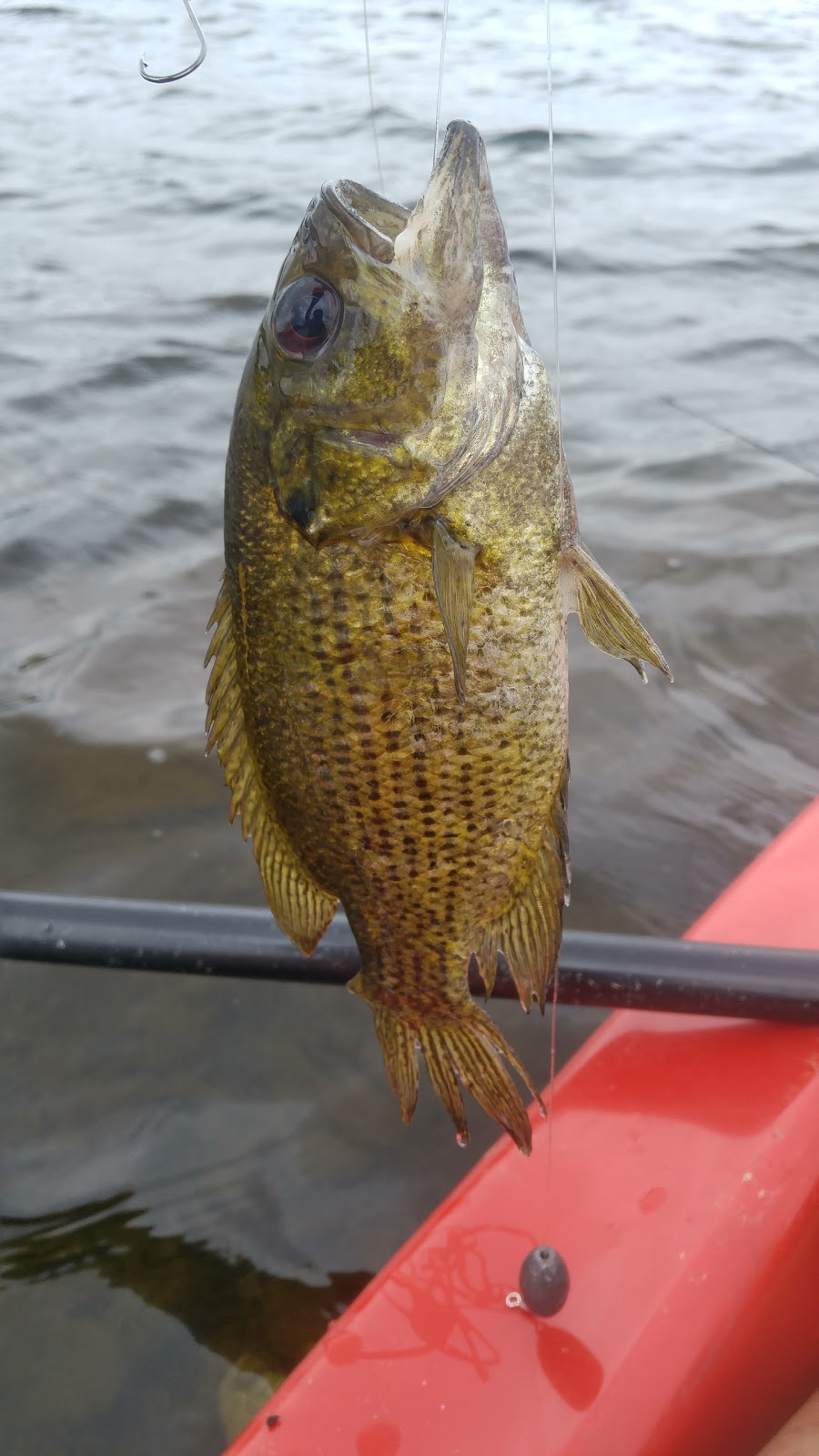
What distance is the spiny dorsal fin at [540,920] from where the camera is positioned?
6.79ft

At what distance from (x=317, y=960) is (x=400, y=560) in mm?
1131

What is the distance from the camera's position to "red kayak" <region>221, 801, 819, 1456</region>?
6.98 feet

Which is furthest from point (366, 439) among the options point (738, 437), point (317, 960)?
point (738, 437)

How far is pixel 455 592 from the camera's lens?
1680 millimetres

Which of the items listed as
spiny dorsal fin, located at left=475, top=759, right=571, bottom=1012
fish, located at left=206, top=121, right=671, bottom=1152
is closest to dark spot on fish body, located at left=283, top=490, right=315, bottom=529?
fish, located at left=206, top=121, right=671, bottom=1152

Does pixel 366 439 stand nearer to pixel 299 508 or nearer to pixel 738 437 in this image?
pixel 299 508

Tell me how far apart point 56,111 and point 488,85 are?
5646 mm

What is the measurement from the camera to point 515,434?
1.82 meters

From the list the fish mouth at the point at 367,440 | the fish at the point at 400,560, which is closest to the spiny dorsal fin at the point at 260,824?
the fish at the point at 400,560

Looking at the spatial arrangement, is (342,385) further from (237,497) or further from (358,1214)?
(358,1214)

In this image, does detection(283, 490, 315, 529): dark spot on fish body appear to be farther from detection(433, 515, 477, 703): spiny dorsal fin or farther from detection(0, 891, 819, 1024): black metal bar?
detection(0, 891, 819, 1024): black metal bar

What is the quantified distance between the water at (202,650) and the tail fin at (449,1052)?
1.34m

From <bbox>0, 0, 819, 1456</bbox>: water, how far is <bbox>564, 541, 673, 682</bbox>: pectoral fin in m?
2.13

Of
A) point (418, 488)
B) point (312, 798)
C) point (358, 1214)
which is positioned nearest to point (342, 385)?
point (418, 488)
